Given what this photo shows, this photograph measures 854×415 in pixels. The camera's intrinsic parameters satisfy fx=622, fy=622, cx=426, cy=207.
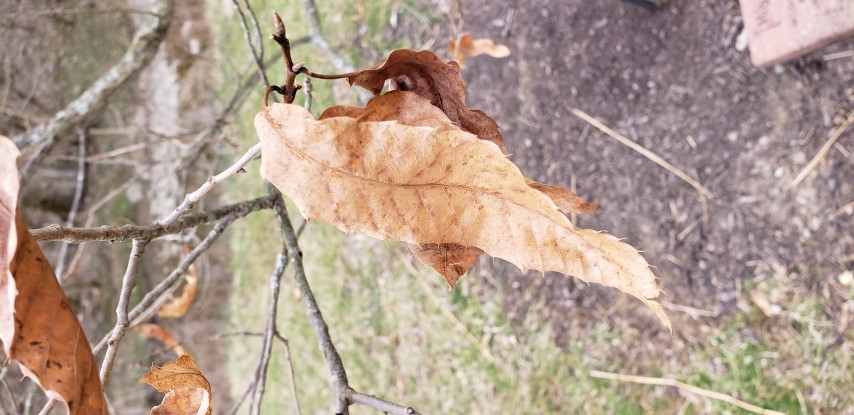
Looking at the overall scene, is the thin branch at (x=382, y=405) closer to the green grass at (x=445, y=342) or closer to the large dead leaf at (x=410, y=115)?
the large dead leaf at (x=410, y=115)

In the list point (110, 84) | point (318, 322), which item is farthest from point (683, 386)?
point (110, 84)

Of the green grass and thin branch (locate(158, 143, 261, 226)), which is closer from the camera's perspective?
thin branch (locate(158, 143, 261, 226))

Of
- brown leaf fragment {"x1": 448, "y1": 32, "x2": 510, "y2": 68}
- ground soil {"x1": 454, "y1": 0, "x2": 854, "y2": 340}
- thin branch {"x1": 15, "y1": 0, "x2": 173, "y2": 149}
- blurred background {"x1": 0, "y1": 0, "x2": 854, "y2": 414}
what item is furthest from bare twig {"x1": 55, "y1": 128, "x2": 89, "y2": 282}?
ground soil {"x1": 454, "y1": 0, "x2": 854, "y2": 340}

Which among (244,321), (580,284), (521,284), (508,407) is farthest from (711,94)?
(244,321)

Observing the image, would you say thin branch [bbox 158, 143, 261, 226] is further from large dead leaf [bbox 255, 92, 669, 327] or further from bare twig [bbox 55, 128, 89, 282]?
bare twig [bbox 55, 128, 89, 282]

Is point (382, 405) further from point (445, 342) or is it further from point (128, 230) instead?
point (445, 342)

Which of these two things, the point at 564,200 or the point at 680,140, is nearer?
the point at 564,200

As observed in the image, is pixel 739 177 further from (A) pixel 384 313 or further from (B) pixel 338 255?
(B) pixel 338 255
